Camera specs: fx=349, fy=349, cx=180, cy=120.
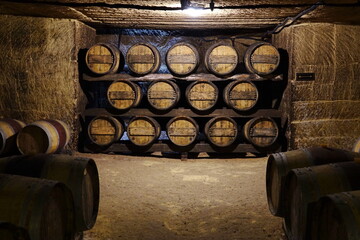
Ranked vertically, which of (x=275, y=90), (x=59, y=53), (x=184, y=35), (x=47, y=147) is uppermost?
(x=184, y=35)

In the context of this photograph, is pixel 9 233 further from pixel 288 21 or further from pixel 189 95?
pixel 288 21

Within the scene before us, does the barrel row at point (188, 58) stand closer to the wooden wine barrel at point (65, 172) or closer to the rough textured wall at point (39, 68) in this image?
the rough textured wall at point (39, 68)

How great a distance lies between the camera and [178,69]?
7.04m

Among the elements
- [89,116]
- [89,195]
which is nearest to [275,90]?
[89,116]

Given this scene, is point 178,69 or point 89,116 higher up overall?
point 178,69

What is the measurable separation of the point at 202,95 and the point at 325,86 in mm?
2398

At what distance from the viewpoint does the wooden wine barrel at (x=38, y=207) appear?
86.3 inches

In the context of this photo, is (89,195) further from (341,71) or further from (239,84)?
(341,71)

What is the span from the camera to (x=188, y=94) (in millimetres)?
7000

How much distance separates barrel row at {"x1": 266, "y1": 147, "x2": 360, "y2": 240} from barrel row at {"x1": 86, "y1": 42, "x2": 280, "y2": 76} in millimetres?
3622

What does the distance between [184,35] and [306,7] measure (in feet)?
10.7

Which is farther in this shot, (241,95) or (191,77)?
(191,77)

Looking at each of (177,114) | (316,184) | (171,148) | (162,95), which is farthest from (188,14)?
(316,184)

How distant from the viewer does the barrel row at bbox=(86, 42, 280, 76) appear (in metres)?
6.94
